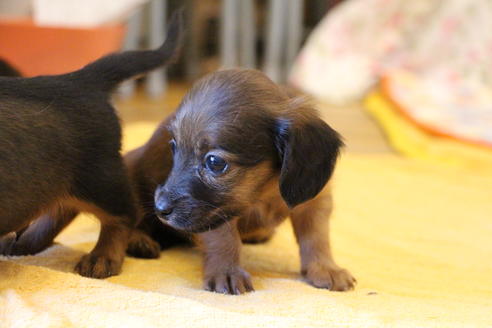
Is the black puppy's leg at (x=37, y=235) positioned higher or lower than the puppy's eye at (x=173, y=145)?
lower

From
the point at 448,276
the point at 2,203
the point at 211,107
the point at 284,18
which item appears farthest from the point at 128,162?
the point at 284,18

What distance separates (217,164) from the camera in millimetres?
1954

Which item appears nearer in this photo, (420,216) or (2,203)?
(2,203)

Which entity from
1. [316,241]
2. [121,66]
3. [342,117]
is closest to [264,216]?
[316,241]

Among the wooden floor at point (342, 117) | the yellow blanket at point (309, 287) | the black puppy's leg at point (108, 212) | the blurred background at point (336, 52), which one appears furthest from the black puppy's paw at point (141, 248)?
the wooden floor at point (342, 117)

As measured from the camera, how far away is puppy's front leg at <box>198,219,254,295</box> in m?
2.02

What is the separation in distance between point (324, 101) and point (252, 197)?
410 cm

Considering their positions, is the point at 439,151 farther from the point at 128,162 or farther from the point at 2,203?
the point at 2,203

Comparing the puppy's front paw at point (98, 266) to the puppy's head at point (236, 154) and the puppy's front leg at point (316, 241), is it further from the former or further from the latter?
the puppy's front leg at point (316, 241)

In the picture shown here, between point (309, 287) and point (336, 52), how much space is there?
15.4ft

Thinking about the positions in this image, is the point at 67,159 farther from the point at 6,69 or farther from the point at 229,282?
the point at 6,69

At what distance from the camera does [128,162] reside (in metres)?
2.51

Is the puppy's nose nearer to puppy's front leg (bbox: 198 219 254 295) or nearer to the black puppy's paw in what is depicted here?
puppy's front leg (bbox: 198 219 254 295)

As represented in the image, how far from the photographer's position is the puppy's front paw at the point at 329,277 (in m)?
2.12
